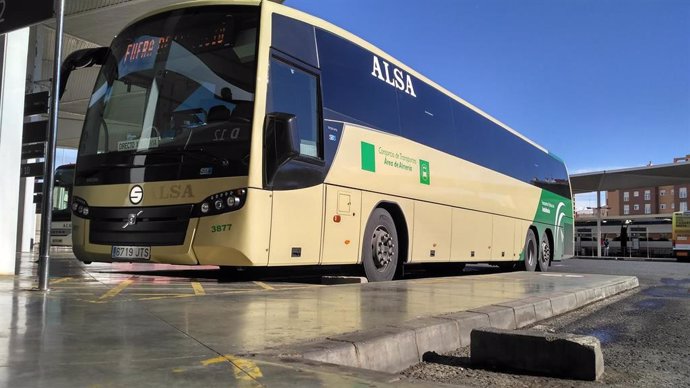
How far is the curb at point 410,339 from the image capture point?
12.5ft

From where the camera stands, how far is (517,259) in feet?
49.9

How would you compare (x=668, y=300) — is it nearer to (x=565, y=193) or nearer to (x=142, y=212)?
(x=142, y=212)

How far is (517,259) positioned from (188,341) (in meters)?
12.8

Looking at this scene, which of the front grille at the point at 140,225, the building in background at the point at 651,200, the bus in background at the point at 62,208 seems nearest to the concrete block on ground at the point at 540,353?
the front grille at the point at 140,225

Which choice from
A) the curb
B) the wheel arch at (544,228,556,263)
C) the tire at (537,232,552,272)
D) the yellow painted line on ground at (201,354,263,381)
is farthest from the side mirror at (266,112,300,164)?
the wheel arch at (544,228,556,263)

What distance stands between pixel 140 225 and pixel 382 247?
3.94m

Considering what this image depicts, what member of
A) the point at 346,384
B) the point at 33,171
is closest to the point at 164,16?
the point at 33,171

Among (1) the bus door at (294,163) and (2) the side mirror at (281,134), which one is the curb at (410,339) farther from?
(2) the side mirror at (281,134)

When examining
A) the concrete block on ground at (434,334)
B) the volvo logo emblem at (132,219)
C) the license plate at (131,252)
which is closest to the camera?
the concrete block on ground at (434,334)

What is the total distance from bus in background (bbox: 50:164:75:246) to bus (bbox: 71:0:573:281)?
11969 millimetres

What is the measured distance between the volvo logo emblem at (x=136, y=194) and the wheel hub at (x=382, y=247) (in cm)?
368

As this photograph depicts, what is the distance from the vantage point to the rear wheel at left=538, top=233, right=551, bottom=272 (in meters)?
17.3

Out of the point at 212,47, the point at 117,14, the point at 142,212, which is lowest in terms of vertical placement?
the point at 142,212

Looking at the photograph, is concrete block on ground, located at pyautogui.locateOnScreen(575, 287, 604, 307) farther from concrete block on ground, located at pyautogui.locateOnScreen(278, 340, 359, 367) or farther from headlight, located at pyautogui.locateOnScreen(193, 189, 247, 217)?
concrete block on ground, located at pyautogui.locateOnScreen(278, 340, 359, 367)
